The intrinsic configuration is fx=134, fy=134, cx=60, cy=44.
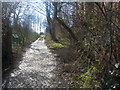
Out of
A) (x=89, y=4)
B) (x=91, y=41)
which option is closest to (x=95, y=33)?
(x=91, y=41)

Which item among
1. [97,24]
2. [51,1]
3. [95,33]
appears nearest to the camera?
[97,24]

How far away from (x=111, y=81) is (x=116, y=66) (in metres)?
0.37

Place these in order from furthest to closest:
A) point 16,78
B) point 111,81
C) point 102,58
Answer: point 16,78
point 102,58
point 111,81

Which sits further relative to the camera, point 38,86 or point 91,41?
point 38,86

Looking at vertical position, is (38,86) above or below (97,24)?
below

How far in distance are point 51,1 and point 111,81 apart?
14.5 ft

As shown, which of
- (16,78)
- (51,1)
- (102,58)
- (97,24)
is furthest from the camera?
(51,1)

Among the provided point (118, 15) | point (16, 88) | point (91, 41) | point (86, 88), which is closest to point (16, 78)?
point (16, 88)

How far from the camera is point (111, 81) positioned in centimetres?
293

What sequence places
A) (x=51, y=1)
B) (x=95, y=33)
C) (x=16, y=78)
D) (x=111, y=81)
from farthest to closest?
(x=51, y=1)
(x=16, y=78)
(x=95, y=33)
(x=111, y=81)

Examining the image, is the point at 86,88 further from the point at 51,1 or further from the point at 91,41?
the point at 51,1

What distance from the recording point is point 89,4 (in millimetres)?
3537

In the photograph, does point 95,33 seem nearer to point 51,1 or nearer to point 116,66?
point 116,66

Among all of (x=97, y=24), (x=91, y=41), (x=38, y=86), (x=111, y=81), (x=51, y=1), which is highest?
(x=51, y=1)
